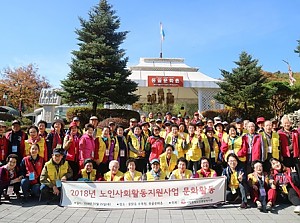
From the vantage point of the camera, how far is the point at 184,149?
6227mm

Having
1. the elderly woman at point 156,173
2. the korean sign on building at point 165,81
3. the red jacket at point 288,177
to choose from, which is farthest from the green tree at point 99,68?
the red jacket at point 288,177

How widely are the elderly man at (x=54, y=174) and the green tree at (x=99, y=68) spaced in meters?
10.3

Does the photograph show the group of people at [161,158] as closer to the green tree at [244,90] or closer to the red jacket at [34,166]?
the red jacket at [34,166]

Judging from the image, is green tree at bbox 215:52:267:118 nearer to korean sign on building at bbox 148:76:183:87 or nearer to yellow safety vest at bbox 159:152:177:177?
korean sign on building at bbox 148:76:183:87

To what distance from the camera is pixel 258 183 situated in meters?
5.19

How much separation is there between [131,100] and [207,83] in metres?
7.09

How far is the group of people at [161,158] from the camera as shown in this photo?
5.27 m

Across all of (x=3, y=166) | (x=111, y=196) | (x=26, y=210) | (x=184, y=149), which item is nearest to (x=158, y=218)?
(x=111, y=196)

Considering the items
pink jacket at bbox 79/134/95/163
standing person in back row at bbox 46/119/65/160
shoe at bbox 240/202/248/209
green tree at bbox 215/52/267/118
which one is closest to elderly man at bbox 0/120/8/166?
standing person in back row at bbox 46/119/65/160

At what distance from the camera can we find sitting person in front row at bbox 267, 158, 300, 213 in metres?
5.07

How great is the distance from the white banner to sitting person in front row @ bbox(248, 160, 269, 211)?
86cm

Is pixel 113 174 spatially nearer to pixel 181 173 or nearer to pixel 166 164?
pixel 166 164

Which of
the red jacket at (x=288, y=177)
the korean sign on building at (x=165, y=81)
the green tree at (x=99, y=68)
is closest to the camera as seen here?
the red jacket at (x=288, y=177)

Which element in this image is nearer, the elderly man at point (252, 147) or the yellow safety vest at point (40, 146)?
the elderly man at point (252, 147)
